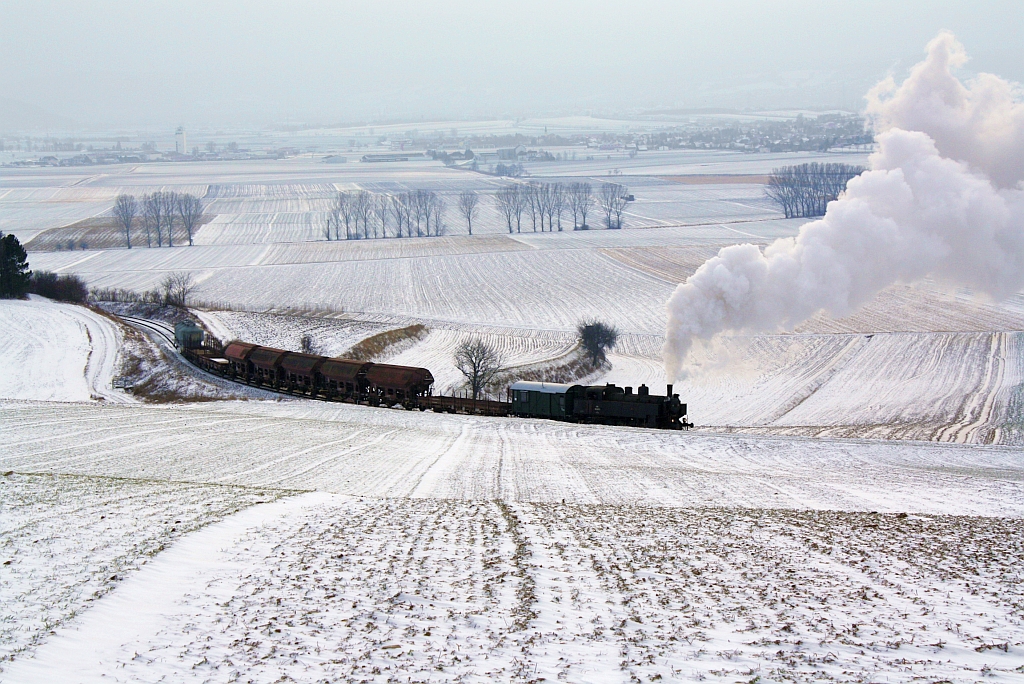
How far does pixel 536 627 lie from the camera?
41.2 ft

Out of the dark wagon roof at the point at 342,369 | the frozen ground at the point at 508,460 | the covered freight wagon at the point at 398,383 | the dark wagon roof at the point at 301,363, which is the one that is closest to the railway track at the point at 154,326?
the dark wagon roof at the point at 301,363

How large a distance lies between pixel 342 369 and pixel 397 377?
3960mm

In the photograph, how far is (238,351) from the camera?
5516 cm

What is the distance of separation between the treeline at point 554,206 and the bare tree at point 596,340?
7214 cm

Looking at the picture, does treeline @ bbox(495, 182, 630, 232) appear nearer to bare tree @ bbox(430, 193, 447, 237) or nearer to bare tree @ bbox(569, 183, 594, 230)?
bare tree @ bbox(569, 183, 594, 230)

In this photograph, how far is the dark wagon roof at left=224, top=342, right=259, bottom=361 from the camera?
54.2 metres

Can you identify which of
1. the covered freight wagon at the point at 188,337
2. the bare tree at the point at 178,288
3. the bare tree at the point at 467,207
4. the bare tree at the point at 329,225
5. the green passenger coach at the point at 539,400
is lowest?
the green passenger coach at the point at 539,400

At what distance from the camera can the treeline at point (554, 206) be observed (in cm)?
13912

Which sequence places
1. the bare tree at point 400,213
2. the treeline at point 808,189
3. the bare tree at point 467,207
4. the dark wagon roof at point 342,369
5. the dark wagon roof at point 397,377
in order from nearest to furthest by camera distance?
the dark wagon roof at point 397,377 → the dark wagon roof at point 342,369 → the bare tree at point 400,213 → the bare tree at point 467,207 → the treeline at point 808,189


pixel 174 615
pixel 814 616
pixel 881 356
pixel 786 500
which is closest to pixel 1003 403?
pixel 881 356

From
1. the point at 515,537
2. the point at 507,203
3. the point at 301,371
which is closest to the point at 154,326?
the point at 301,371

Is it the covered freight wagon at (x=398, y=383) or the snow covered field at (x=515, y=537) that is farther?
the covered freight wagon at (x=398, y=383)

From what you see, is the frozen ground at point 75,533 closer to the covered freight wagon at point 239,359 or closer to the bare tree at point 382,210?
the covered freight wagon at point 239,359

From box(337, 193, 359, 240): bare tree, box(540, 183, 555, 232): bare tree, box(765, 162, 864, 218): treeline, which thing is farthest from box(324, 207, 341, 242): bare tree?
box(765, 162, 864, 218): treeline
